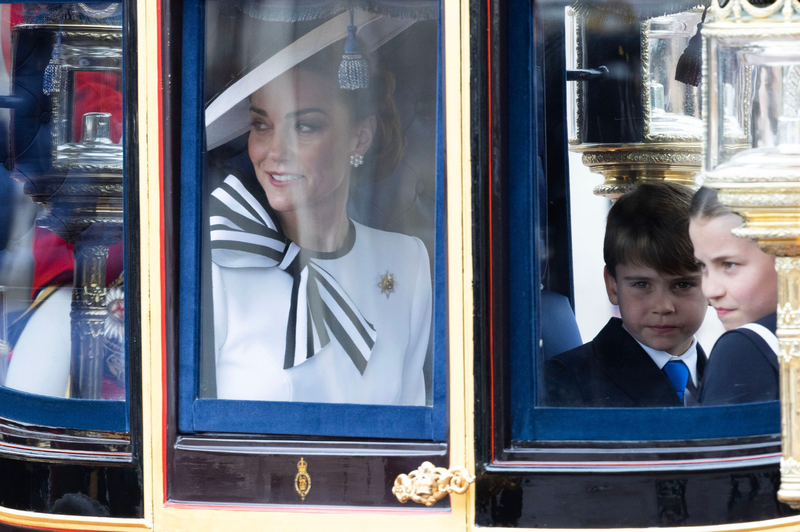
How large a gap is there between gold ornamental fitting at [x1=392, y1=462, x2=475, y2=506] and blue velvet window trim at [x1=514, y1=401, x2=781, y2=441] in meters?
0.17

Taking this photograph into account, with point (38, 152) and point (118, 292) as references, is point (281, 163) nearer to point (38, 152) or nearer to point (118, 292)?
point (118, 292)

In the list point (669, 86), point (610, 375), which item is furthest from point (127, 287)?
point (669, 86)

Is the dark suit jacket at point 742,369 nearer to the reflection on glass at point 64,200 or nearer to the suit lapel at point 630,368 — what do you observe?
the suit lapel at point 630,368

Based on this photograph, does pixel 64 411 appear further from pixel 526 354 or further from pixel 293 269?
pixel 526 354

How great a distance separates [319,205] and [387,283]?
253 millimetres

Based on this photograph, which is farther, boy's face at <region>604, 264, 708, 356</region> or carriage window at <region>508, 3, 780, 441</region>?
boy's face at <region>604, 264, 708, 356</region>

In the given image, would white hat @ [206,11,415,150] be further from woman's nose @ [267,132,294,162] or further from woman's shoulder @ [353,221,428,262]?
woman's shoulder @ [353,221,428,262]

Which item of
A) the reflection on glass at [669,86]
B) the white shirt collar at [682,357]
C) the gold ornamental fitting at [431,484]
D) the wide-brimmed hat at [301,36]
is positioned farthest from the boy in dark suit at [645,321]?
the wide-brimmed hat at [301,36]

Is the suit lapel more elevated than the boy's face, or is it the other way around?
the boy's face

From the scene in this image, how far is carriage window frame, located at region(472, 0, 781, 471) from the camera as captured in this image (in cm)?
214

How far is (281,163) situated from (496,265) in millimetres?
583

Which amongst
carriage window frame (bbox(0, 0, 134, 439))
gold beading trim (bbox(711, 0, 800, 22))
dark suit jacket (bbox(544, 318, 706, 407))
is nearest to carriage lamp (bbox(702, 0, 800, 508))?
gold beading trim (bbox(711, 0, 800, 22))

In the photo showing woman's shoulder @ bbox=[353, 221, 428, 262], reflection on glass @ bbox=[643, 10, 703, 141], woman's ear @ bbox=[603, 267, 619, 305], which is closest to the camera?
woman's shoulder @ bbox=[353, 221, 428, 262]

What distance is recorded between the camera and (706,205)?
7.62 ft
